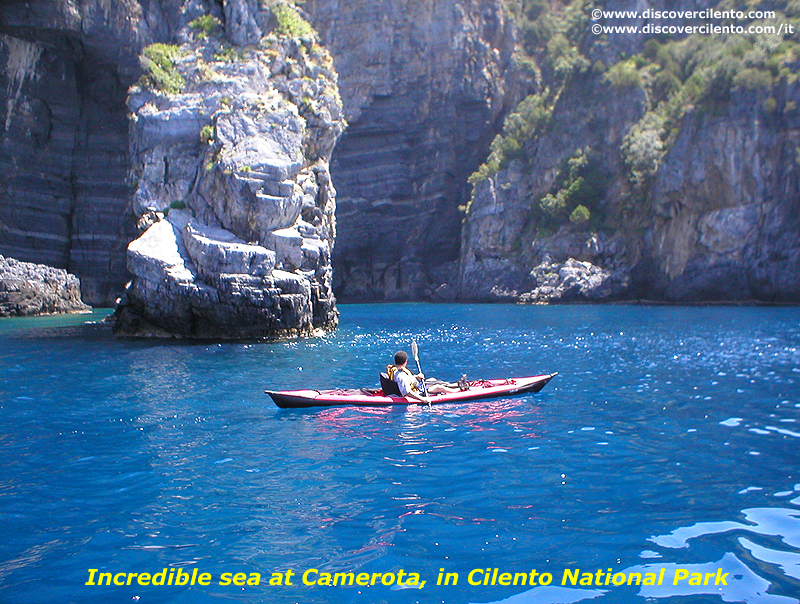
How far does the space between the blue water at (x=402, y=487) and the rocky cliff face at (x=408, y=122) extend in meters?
52.5

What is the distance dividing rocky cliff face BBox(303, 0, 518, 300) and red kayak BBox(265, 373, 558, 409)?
180ft

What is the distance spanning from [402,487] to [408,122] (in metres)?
62.0

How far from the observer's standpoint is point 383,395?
42.4ft

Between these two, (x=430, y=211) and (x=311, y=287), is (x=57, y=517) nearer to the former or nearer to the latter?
(x=311, y=287)

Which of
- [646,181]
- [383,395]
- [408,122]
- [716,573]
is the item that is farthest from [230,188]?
[408,122]

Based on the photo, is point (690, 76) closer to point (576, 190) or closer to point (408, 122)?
point (576, 190)

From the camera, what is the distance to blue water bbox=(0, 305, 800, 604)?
5.54 metres

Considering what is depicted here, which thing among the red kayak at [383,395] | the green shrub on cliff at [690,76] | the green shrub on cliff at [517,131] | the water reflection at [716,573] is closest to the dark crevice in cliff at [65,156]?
the green shrub on cliff at [517,131]

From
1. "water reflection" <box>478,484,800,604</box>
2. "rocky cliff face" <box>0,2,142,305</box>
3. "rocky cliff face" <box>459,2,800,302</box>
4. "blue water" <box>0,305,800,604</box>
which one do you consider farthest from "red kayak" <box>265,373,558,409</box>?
"rocky cliff face" <box>459,2,800,302</box>

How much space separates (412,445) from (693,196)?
46989 mm

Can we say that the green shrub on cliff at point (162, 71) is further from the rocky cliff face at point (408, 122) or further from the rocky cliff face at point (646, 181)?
the rocky cliff face at point (646, 181)

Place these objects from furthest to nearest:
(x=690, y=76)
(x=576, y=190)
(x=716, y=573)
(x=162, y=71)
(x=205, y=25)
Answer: (x=576, y=190) < (x=690, y=76) < (x=205, y=25) < (x=162, y=71) < (x=716, y=573)

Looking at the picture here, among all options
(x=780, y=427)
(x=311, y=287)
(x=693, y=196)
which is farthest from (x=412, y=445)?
(x=693, y=196)

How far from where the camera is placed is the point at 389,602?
5145 millimetres
